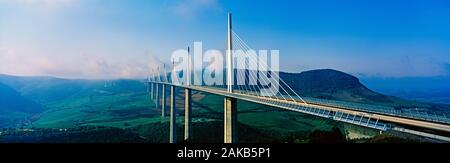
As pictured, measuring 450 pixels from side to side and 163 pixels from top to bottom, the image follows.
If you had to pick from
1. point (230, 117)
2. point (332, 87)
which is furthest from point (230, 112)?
point (332, 87)

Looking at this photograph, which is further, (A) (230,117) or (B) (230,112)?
(B) (230,112)

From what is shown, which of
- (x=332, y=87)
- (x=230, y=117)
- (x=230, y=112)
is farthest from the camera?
(x=332, y=87)

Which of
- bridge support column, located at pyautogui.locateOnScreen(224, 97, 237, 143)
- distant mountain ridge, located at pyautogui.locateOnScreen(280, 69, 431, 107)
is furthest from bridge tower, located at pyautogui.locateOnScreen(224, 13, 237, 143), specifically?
distant mountain ridge, located at pyautogui.locateOnScreen(280, 69, 431, 107)

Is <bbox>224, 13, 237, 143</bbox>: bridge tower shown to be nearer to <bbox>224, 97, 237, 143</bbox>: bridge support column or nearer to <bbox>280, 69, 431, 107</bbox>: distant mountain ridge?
<bbox>224, 97, 237, 143</bbox>: bridge support column

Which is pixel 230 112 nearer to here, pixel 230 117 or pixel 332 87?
pixel 230 117

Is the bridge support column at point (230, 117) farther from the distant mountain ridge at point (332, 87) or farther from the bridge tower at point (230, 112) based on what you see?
the distant mountain ridge at point (332, 87)

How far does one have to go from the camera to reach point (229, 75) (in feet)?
72.5

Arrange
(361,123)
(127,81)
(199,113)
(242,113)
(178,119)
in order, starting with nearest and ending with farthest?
1. (361,123)
2. (242,113)
3. (199,113)
4. (178,119)
5. (127,81)

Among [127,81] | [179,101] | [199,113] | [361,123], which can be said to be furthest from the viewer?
[127,81]

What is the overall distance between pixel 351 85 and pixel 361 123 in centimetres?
5124

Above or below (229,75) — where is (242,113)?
below
